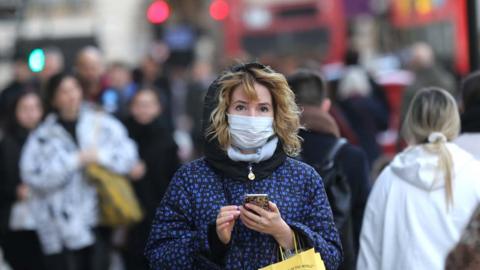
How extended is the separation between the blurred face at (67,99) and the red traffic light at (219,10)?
58.4 ft

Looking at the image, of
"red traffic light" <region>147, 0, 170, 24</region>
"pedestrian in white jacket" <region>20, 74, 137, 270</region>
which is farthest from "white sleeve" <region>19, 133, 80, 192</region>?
"red traffic light" <region>147, 0, 170, 24</region>

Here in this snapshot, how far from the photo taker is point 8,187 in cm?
868

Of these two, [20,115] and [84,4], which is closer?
[20,115]

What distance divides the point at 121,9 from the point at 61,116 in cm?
2885

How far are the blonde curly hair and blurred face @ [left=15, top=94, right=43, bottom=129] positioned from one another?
4.67 meters

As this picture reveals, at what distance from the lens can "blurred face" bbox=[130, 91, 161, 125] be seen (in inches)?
385

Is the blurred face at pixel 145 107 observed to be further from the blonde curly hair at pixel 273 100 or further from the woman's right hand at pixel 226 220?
the woman's right hand at pixel 226 220

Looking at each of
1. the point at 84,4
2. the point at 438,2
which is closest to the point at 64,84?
the point at 438,2

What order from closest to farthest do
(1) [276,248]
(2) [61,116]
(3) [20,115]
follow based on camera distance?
1. (1) [276,248]
2. (2) [61,116]
3. (3) [20,115]

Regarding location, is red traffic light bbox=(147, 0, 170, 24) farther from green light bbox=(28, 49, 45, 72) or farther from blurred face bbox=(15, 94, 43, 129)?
blurred face bbox=(15, 94, 43, 129)

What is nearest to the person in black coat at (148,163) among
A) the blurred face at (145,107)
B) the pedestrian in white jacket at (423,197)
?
the blurred face at (145,107)

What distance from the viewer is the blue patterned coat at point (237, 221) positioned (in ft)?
14.6

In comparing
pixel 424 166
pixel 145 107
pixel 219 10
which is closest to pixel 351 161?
pixel 424 166

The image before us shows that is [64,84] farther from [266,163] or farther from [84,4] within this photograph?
[84,4]
